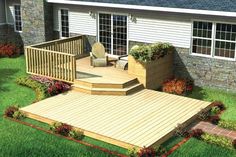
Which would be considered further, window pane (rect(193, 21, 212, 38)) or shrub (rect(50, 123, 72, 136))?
window pane (rect(193, 21, 212, 38))

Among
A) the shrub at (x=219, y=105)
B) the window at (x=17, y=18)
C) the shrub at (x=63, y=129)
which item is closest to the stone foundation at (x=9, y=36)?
the window at (x=17, y=18)

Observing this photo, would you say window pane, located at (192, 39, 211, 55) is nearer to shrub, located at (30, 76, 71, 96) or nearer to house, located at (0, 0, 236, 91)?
house, located at (0, 0, 236, 91)

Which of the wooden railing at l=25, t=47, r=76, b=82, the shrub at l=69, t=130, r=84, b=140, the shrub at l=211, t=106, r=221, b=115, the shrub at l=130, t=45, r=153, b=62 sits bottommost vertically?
the shrub at l=69, t=130, r=84, b=140

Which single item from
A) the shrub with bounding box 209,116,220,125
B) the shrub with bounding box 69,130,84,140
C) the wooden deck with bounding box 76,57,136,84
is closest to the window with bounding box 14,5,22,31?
the wooden deck with bounding box 76,57,136,84

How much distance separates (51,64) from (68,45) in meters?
3.22

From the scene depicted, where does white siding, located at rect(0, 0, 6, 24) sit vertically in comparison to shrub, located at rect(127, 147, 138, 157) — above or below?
above

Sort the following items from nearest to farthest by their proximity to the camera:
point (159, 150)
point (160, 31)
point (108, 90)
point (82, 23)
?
1. point (159, 150)
2. point (108, 90)
3. point (160, 31)
4. point (82, 23)

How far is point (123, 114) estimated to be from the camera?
1683 cm

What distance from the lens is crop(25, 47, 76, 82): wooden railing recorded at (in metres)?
20.3

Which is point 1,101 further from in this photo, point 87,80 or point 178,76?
point 178,76

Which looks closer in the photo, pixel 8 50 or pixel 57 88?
pixel 57 88

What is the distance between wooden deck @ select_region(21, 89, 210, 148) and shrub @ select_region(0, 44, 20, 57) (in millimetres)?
9187

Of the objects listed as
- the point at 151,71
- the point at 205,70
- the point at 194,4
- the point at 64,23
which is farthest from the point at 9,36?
the point at 205,70

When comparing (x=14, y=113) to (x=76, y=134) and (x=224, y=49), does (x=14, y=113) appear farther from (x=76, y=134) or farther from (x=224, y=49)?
(x=224, y=49)
